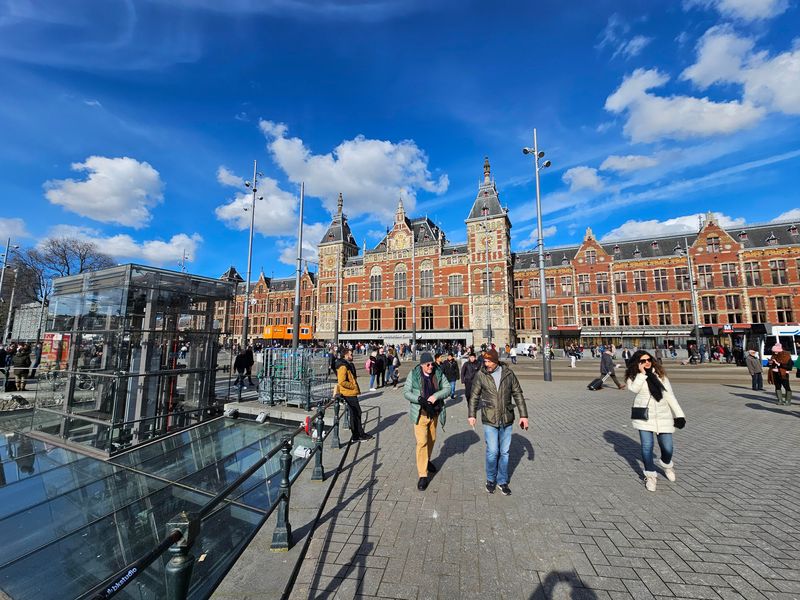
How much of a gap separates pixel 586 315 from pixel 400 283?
2374 centimetres

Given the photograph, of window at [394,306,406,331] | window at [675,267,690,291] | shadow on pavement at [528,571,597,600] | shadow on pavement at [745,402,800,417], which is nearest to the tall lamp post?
shadow on pavement at [745,402,800,417]

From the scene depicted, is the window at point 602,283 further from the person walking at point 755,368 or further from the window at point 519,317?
the person walking at point 755,368

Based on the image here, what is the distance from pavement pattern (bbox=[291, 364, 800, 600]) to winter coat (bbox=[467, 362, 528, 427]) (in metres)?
1.00

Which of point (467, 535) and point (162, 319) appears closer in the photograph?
point (467, 535)

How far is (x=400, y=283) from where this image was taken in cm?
4703

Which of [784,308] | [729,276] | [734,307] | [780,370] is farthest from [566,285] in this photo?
[780,370]

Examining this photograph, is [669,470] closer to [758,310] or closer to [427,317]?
[427,317]

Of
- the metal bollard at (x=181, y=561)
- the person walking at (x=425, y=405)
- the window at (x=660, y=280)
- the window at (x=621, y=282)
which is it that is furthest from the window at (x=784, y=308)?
the metal bollard at (x=181, y=561)

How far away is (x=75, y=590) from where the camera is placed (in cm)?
377

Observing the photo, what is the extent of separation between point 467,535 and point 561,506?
140 cm

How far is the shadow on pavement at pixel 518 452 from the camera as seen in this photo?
5.82 m

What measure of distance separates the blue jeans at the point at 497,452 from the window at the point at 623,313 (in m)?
44.8

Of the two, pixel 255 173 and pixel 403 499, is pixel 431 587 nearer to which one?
pixel 403 499

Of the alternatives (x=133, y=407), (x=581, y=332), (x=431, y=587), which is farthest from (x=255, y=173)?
(x=581, y=332)
